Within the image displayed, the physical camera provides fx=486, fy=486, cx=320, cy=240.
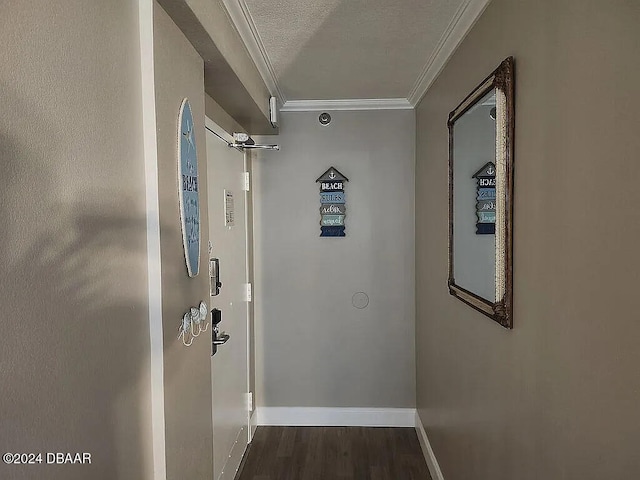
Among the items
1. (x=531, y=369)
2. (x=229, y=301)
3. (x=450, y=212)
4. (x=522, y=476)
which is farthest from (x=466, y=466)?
(x=229, y=301)

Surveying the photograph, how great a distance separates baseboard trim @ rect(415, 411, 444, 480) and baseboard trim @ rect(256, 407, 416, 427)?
143 millimetres

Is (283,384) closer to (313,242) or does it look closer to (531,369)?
(313,242)

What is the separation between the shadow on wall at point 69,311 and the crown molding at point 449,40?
144 cm

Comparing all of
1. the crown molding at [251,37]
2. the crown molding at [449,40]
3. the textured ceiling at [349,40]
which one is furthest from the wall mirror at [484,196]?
the crown molding at [251,37]

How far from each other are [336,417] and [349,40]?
8.49 feet

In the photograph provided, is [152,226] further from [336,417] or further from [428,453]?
[336,417]

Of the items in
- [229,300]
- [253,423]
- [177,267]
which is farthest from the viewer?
[253,423]

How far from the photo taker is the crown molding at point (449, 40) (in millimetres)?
1896

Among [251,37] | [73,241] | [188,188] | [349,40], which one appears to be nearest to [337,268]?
[349,40]

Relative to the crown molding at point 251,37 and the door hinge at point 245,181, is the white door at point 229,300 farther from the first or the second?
the crown molding at point 251,37

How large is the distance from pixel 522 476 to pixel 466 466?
28.0 inches

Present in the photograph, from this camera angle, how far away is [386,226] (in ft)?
11.4

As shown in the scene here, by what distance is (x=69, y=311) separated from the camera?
0.95 m

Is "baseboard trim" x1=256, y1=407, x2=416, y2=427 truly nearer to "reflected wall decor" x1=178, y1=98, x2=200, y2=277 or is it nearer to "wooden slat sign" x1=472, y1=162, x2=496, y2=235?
"wooden slat sign" x1=472, y1=162, x2=496, y2=235
